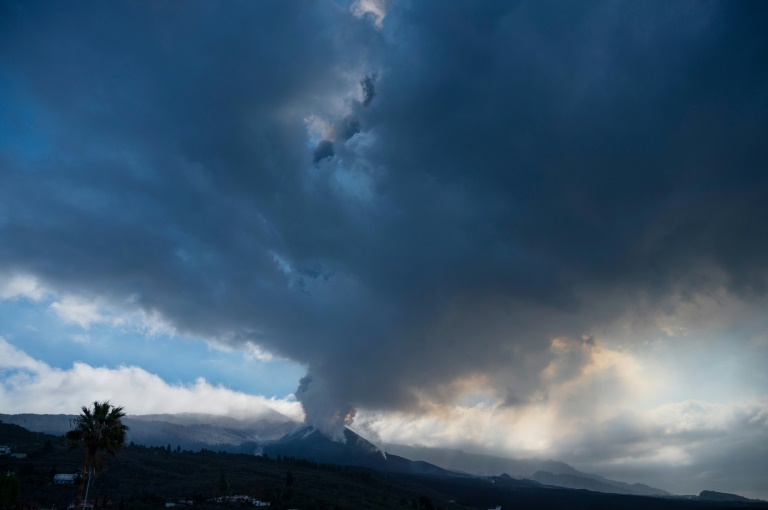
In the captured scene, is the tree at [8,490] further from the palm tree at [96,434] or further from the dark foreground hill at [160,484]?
the dark foreground hill at [160,484]

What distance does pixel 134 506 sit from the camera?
105938mm

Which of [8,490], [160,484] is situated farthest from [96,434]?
[160,484]

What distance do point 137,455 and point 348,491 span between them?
84219 mm

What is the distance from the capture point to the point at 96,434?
5706cm

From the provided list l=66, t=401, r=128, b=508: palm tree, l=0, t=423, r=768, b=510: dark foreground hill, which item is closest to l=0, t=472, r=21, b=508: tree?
l=66, t=401, r=128, b=508: palm tree

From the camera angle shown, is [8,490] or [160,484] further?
[160,484]

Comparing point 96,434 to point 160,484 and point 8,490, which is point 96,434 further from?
point 160,484

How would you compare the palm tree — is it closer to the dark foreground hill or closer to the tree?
the tree

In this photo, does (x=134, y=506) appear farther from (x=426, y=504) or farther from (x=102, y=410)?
(x=426, y=504)

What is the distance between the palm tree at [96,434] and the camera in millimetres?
56812

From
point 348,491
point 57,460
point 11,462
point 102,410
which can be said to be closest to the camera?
point 102,410

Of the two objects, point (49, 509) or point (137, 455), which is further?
point (137, 455)

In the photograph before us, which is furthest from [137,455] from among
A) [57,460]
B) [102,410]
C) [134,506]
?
[102,410]

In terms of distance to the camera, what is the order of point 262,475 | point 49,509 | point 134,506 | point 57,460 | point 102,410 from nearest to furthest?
point 102,410
point 49,509
point 134,506
point 57,460
point 262,475
